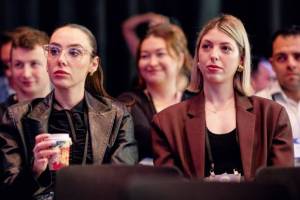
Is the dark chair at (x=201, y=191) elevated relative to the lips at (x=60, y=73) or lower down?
lower down

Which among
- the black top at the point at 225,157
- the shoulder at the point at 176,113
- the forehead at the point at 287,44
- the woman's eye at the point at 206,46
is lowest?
the black top at the point at 225,157

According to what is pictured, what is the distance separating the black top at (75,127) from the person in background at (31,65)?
47cm

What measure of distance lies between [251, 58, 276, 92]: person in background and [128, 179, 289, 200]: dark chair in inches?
101

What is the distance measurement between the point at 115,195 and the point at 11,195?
30.1 inches

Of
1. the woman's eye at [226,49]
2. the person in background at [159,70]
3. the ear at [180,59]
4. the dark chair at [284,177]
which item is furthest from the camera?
the ear at [180,59]

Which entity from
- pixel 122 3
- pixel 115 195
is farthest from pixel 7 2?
pixel 115 195

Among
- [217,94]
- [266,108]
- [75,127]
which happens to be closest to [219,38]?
[217,94]

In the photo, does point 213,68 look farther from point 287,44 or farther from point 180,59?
point 180,59

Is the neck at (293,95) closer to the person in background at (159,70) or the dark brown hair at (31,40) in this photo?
the person in background at (159,70)

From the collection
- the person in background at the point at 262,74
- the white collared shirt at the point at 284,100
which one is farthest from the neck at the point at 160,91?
the person in background at the point at 262,74

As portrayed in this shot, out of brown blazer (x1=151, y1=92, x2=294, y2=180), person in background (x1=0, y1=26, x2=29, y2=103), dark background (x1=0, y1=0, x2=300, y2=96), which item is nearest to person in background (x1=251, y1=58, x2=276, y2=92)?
dark background (x1=0, y1=0, x2=300, y2=96)

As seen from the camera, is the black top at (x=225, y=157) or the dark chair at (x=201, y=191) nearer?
the dark chair at (x=201, y=191)

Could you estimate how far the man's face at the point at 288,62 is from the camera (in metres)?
3.29

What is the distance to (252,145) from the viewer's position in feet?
8.50
